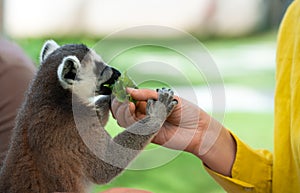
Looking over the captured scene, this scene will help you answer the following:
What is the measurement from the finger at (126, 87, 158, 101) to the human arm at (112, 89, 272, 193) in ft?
0.25

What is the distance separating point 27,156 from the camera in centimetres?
129

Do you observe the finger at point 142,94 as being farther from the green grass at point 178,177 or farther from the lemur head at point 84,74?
the green grass at point 178,177

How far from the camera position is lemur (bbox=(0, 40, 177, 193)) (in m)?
1.28

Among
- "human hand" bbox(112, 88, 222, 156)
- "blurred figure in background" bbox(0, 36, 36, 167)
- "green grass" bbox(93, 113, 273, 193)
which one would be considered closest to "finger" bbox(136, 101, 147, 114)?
"human hand" bbox(112, 88, 222, 156)

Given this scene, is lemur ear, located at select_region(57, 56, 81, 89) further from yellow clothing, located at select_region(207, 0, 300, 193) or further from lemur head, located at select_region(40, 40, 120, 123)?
yellow clothing, located at select_region(207, 0, 300, 193)

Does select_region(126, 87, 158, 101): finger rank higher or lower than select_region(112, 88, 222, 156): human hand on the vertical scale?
higher

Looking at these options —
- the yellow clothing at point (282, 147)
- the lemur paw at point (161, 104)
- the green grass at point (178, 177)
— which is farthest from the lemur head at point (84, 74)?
the green grass at point (178, 177)

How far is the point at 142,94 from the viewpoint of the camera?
A: 1213 millimetres

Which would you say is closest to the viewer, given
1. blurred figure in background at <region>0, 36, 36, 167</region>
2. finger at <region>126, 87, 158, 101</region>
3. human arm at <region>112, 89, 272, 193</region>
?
finger at <region>126, 87, 158, 101</region>

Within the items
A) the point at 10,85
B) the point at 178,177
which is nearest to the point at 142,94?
the point at 10,85

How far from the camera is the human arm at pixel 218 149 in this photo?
1.32 m

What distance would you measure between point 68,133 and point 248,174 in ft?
1.27

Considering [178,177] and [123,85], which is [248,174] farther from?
[178,177]

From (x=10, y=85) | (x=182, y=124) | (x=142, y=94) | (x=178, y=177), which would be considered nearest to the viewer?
(x=142, y=94)
